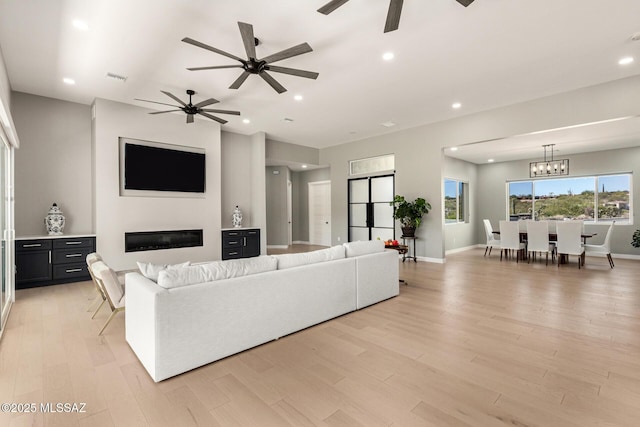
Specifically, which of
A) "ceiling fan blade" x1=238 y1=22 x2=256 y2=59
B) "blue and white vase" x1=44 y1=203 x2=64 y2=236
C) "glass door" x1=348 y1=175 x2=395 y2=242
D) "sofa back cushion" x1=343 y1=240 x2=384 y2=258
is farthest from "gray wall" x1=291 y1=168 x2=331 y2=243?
"ceiling fan blade" x1=238 y1=22 x2=256 y2=59

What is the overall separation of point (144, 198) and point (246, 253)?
2560 mm

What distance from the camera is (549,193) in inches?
367

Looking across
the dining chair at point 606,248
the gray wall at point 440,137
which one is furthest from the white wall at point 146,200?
the dining chair at point 606,248

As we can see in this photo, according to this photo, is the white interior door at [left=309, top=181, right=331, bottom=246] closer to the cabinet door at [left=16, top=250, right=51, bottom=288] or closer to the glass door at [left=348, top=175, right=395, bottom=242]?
the glass door at [left=348, top=175, right=395, bottom=242]

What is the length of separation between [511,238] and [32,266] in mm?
9577

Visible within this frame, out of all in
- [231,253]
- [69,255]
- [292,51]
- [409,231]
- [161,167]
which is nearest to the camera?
[292,51]

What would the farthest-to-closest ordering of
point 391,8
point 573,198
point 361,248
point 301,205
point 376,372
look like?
point 301,205 → point 573,198 → point 361,248 → point 391,8 → point 376,372

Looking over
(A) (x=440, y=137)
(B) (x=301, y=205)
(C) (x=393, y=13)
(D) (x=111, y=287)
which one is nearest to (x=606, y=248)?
(A) (x=440, y=137)

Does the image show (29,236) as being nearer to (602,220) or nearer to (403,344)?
(403,344)

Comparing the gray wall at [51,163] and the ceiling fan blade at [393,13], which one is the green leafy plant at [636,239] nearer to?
the ceiling fan blade at [393,13]

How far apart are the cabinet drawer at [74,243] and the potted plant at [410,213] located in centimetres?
625

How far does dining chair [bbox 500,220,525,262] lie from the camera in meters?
7.44

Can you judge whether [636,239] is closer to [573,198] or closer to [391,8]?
[573,198]

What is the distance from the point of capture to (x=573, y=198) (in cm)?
888
